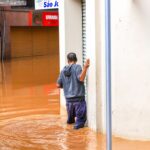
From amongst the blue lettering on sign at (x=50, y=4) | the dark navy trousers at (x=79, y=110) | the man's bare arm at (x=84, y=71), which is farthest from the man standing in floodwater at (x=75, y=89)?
the blue lettering on sign at (x=50, y=4)

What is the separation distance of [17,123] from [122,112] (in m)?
3.06

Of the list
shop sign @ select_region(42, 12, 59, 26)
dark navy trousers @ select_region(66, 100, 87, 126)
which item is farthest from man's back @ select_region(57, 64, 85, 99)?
shop sign @ select_region(42, 12, 59, 26)

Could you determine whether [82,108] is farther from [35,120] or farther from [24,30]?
[24,30]

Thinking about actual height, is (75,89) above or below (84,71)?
below

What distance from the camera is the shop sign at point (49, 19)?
36.3 meters

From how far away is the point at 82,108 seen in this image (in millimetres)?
10109

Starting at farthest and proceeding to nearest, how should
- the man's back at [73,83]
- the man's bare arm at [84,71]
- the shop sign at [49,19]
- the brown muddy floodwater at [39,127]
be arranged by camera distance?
the shop sign at [49,19] < the man's back at [73,83] < the man's bare arm at [84,71] < the brown muddy floodwater at [39,127]

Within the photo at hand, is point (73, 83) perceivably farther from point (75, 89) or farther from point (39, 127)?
point (39, 127)

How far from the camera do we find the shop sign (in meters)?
36.3

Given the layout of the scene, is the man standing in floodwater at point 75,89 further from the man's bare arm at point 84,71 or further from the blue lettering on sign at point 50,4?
the blue lettering on sign at point 50,4

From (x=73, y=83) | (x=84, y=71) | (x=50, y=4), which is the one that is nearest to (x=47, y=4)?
(x=50, y=4)

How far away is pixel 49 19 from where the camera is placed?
37594 millimetres

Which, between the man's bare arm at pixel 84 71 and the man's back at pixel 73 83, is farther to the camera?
the man's back at pixel 73 83

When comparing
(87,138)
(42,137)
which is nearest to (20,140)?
(42,137)
